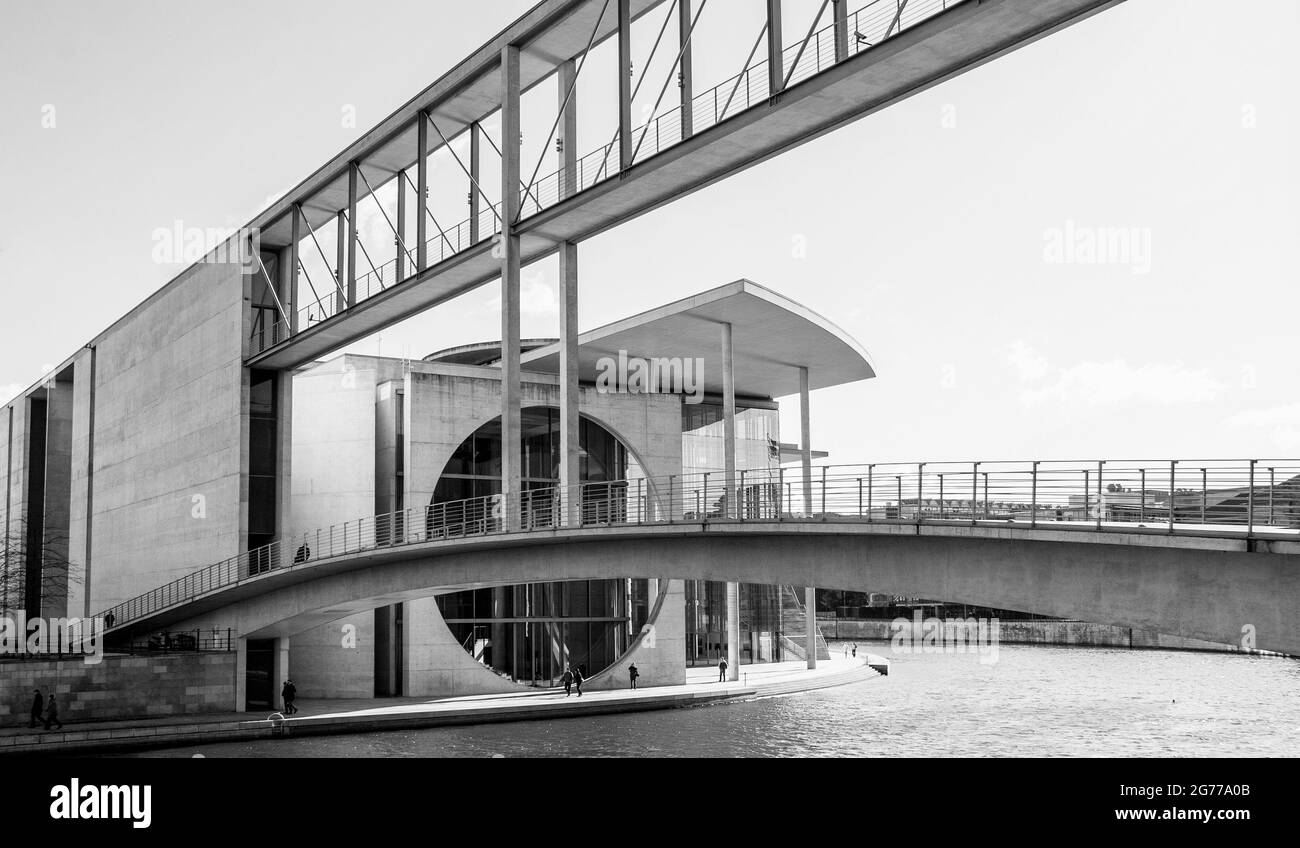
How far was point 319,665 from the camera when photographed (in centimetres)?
3856

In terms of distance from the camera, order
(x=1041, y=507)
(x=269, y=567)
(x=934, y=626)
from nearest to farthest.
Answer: (x=1041, y=507) → (x=269, y=567) → (x=934, y=626)

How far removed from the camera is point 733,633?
43344 mm

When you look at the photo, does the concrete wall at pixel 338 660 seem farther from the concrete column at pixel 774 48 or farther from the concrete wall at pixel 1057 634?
the concrete wall at pixel 1057 634

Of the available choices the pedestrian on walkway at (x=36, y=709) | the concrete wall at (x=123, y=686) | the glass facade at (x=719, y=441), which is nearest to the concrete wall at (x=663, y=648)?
the glass facade at (x=719, y=441)

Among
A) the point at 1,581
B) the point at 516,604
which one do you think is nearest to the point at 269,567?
the point at 516,604

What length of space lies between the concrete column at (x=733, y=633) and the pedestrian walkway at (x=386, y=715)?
48 cm

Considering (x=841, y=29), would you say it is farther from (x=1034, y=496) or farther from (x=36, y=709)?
(x=36, y=709)

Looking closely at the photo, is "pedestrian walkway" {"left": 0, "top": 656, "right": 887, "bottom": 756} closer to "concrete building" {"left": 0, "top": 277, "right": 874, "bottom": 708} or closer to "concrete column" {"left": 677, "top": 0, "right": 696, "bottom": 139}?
"concrete building" {"left": 0, "top": 277, "right": 874, "bottom": 708}

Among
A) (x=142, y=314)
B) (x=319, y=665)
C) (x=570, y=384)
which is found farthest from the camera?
(x=142, y=314)

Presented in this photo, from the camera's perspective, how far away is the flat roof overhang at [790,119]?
17.9 metres

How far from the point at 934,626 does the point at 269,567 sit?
61.8 metres

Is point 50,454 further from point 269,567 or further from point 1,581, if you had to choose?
point 269,567

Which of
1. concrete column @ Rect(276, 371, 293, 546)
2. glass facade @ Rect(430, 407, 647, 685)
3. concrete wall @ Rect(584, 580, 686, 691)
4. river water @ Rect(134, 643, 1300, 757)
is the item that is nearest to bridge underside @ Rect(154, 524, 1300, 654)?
river water @ Rect(134, 643, 1300, 757)

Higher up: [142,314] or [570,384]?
[142,314]
